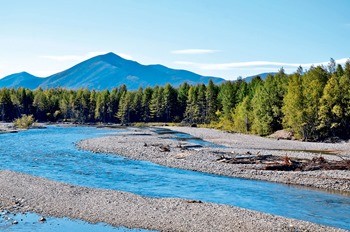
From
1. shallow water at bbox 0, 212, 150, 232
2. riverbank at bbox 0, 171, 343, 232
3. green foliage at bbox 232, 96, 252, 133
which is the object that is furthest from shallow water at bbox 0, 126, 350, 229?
green foliage at bbox 232, 96, 252, 133

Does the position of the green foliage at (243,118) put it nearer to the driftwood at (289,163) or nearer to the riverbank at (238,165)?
the riverbank at (238,165)

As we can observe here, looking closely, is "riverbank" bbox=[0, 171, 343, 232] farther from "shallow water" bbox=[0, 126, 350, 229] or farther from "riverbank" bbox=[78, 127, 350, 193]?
"riverbank" bbox=[78, 127, 350, 193]

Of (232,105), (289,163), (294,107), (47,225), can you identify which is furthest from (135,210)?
(232,105)

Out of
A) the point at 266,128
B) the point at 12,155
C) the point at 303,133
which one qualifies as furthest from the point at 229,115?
the point at 12,155

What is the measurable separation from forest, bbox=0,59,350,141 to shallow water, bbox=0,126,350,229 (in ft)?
149

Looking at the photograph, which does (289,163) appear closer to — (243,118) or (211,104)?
(243,118)

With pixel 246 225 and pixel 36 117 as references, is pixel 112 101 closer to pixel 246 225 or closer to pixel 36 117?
pixel 36 117

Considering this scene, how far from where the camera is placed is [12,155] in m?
59.7

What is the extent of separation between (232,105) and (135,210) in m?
101

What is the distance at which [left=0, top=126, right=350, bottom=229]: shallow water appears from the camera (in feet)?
103

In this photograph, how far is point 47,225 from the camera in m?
26.1

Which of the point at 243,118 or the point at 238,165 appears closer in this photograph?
the point at 238,165

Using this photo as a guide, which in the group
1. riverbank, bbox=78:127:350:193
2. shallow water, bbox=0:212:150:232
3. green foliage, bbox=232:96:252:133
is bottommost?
shallow water, bbox=0:212:150:232

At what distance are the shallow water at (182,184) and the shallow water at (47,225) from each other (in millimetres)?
9621
